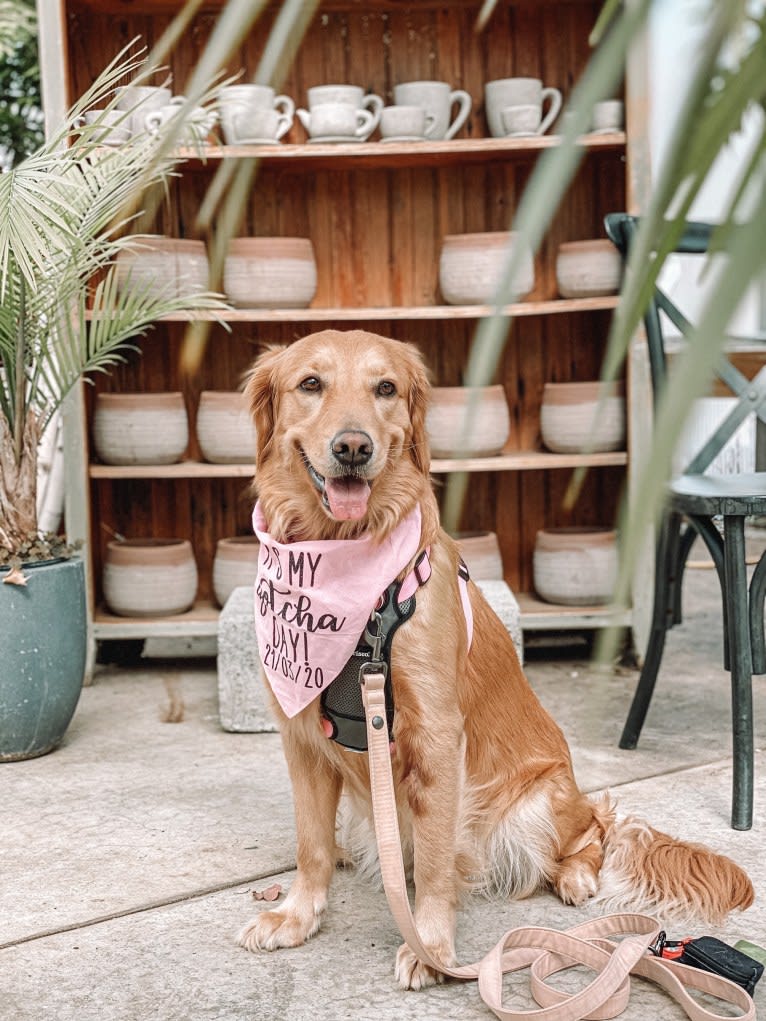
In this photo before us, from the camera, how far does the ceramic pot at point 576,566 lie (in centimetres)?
366

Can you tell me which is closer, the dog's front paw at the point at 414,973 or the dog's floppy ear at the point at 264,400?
the dog's front paw at the point at 414,973

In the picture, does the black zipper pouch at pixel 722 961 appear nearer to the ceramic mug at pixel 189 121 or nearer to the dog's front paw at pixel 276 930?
the dog's front paw at pixel 276 930

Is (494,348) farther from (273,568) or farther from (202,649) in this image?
→ (202,649)

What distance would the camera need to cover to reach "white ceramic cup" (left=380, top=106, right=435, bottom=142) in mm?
3527

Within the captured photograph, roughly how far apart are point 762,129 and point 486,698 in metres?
1.66

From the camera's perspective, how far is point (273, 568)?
1.90 m

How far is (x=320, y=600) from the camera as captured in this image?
Result: 1.82 meters


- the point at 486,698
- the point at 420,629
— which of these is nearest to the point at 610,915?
the point at 486,698

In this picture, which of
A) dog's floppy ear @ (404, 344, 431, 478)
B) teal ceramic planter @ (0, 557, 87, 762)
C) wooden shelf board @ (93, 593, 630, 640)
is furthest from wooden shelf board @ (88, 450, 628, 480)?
dog's floppy ear @ (404, 344, 431, 478)

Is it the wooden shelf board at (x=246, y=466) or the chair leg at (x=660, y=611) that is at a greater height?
the wooden shelf board at (x=246, y=466)

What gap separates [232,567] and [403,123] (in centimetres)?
161

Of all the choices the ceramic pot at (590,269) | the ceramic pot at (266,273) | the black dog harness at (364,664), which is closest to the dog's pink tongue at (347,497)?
the black dog harness at (364,664)

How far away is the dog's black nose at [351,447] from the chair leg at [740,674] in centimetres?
97

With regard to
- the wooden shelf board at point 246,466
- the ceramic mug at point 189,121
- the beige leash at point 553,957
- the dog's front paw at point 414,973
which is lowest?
the dog's front paw at point 414,973
